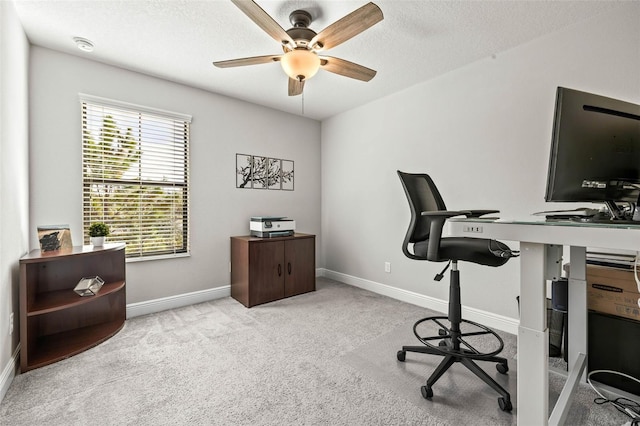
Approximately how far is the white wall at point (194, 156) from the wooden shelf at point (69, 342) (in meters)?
0.41

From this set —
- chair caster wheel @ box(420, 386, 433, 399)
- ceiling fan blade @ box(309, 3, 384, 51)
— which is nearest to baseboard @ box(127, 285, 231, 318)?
chair caster wheel @ box(420, 386, 433, 399)

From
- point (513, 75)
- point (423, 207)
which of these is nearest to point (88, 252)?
point (423, 207)

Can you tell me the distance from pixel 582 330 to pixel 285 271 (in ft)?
8.37

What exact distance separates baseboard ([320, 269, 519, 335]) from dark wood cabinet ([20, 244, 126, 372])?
2559mm

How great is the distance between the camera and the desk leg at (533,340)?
99 cm

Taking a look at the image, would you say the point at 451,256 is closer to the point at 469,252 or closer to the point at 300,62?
the point at 469,252

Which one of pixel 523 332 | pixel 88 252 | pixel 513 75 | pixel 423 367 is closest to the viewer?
pixel 523 332

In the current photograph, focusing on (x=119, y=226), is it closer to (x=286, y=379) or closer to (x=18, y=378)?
(x=18, y=378)

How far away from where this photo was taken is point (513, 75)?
7.88ft

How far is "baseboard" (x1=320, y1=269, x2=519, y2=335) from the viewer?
2453mm

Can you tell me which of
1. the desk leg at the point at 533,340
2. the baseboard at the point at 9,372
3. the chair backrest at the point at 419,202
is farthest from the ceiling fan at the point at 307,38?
the baseboard at the point at 9,372

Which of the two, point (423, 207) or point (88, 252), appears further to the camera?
point (88, 252)

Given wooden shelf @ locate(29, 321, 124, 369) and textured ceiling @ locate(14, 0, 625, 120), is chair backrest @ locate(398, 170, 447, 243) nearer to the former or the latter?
textured ceiling @ locate(14, 0, 625, 120)

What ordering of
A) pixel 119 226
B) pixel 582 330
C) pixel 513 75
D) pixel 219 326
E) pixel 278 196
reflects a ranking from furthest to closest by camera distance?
1. pixel 278 196
2. pixel 119 226
3. pixel 219 326
4. pixel 513 75
5. pixel 582 330
